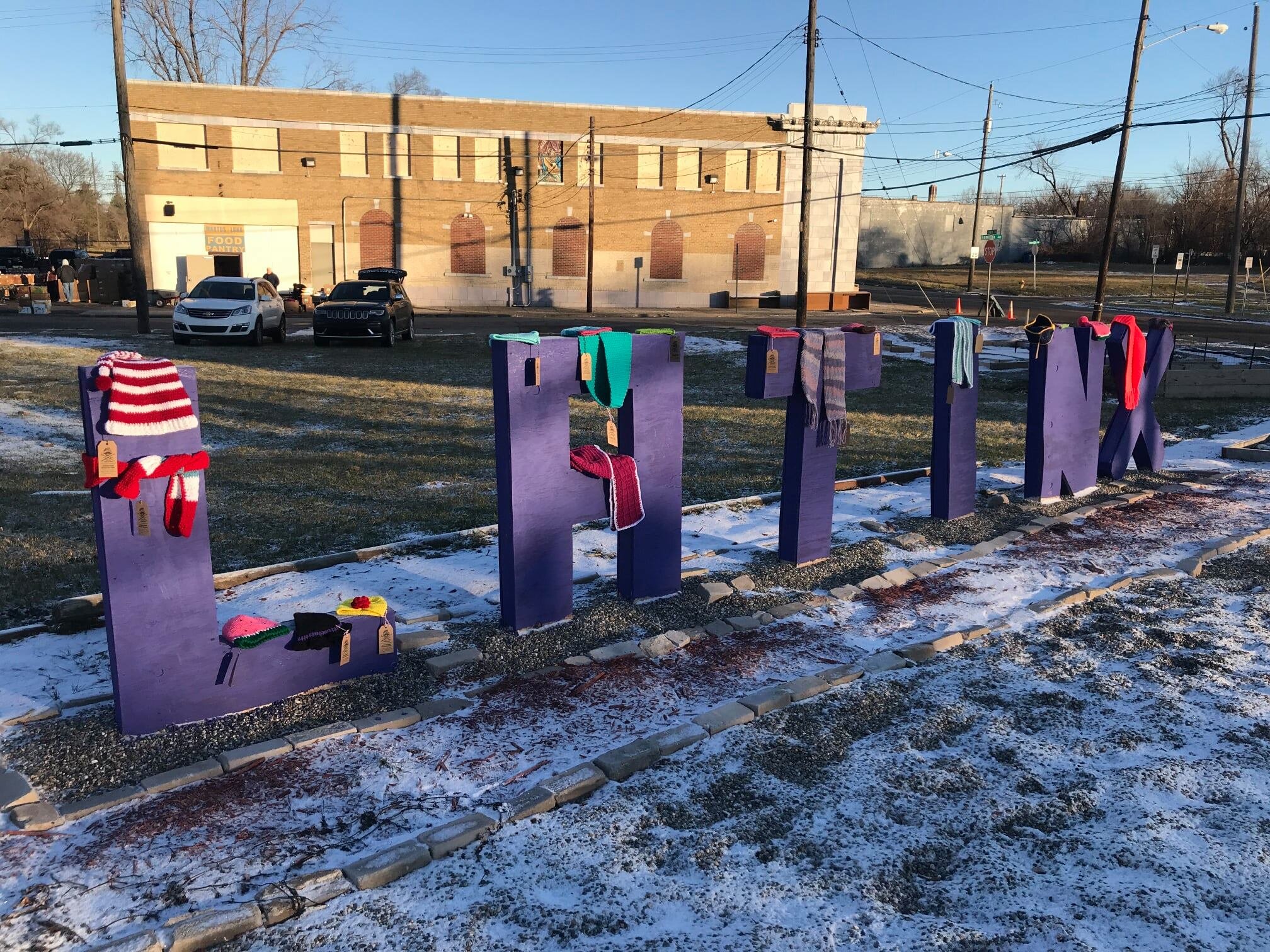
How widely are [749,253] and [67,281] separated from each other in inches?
1112

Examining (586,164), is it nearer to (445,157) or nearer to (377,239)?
(445,157)

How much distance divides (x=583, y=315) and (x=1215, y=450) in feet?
88.1

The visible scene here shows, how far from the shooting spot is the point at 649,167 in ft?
141

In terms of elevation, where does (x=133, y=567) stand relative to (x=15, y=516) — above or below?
above

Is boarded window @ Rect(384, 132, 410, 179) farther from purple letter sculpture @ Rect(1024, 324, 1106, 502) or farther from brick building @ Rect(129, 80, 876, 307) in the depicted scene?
purple letter sculpture @ Rect(1024, 324, 1106, 502)

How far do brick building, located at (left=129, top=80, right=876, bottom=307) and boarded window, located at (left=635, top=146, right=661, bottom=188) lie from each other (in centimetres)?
8

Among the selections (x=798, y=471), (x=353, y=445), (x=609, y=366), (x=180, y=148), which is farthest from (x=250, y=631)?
(x=180, y=148)

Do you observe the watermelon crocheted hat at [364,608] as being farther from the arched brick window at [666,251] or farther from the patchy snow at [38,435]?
the arched brick window at [666,251]

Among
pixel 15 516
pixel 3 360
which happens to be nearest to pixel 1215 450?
pixel 15 516

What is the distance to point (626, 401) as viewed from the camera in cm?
583

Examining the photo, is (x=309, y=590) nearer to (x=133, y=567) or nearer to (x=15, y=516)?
(x=133, y=567)

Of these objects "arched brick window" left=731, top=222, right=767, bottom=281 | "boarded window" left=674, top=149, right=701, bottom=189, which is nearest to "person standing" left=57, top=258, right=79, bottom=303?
"boarded window" left=674, top=149, right=701, bottom=189

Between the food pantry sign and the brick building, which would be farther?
the food pantry sign

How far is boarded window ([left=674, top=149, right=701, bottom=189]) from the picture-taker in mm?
43062
